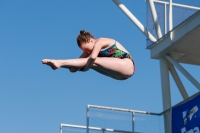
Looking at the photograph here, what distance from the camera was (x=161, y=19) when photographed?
18234 millimetres

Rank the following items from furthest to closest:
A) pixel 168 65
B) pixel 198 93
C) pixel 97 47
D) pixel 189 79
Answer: pixel 168 65
pixel 189 79
pixel 198 93
pixel 97 47

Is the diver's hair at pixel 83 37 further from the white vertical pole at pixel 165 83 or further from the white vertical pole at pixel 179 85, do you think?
the white vertical pole at pixel 179 85

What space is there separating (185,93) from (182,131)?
2.40 m

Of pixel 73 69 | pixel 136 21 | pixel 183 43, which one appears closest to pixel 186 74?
pixel 183 43

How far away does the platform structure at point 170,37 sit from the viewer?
17531 millimetres

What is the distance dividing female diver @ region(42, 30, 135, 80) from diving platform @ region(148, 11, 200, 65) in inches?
269

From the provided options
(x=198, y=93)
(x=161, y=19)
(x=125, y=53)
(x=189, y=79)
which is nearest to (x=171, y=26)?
(x=161, y=19)

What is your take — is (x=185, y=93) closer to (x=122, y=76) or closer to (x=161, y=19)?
(x=161, y=19)

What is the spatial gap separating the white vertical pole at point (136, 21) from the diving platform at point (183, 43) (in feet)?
0.81

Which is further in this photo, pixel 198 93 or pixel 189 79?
pixel 189 79

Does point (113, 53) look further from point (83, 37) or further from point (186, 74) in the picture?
point (186, 74)

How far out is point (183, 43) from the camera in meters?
18.1

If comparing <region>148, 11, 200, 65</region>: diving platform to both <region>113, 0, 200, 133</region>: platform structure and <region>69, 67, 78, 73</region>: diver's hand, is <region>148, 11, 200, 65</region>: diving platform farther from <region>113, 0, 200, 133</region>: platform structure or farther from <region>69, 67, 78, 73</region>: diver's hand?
<region>69, 67, 78, 73</region>: diver's hand

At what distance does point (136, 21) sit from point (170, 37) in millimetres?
1299
